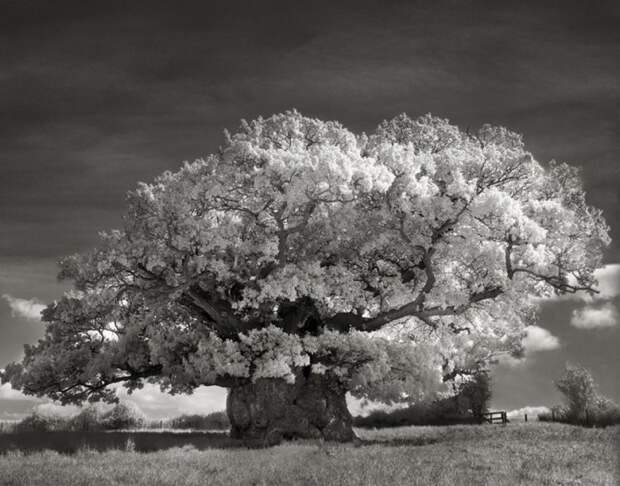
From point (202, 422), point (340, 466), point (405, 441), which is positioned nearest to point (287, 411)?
point (405, 441)

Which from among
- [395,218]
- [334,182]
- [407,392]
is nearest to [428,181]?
[395,218]

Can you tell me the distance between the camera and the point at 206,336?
3428cm

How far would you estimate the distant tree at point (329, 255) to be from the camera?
96.7 ft

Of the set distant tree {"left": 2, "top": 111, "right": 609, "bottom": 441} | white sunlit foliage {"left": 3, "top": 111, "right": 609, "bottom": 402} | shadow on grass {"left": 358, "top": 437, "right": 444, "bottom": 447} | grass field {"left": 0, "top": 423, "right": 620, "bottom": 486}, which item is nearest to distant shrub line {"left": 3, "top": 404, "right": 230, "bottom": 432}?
distant tree {"left": 2, "top": 111, "right": 609, "bottom": 441}

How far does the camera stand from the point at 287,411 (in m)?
31.5

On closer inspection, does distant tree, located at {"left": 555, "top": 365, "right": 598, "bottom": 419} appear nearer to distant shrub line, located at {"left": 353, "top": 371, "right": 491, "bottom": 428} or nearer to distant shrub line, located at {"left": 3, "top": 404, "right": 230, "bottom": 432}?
distant shrub line, located at {"left": 353, "top": 371, "right": 491, "bottom": 428}

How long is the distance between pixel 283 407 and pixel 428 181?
39.6ft

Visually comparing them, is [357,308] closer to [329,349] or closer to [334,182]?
[329,349]

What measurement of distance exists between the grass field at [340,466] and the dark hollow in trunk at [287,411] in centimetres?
470

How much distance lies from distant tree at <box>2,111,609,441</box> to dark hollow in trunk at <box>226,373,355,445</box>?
7cm

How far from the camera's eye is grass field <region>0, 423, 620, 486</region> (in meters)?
16.6

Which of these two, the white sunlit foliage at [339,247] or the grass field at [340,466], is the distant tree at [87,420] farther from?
the grass field at [340,466]

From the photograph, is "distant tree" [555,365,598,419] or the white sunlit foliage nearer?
the white sunlit foliage

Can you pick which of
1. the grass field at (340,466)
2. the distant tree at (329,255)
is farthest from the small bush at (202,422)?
the grass field at (340,466)
